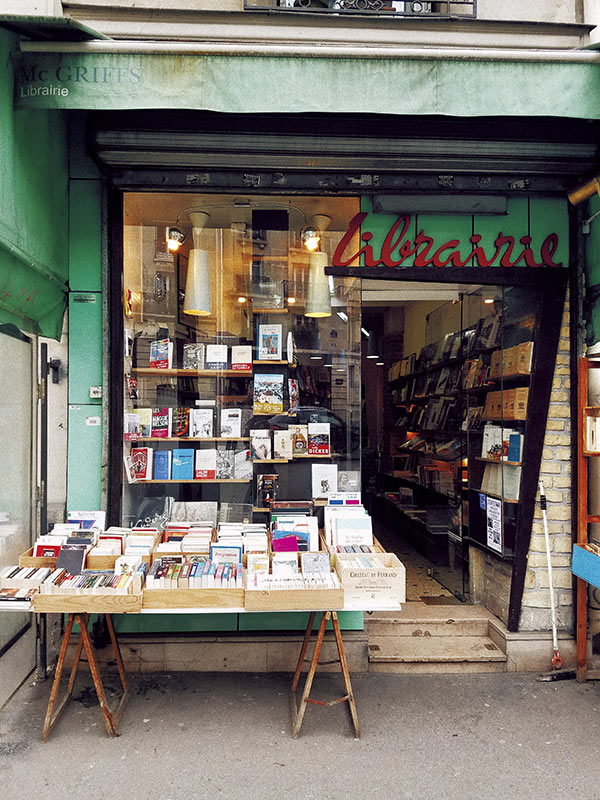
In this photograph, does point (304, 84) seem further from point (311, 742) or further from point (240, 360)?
point (311, 742)

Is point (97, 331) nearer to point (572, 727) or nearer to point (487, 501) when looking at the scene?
point (487, 501)

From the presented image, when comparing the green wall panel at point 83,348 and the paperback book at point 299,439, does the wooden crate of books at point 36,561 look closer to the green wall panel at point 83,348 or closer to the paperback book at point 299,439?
the green wall panel at point 83,348

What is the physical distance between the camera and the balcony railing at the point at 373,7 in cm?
421

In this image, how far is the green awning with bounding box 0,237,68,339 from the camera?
11.7ft

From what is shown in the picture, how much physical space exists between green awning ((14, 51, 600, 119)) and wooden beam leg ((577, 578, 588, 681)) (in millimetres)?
3577

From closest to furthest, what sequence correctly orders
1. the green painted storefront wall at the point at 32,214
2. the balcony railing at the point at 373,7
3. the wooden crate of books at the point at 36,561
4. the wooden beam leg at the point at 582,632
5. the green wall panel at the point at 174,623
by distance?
1. the green painted storefront wall at the point at 32,214
2. the wooden crate of books at the point at 36,561
3. the balcony railing at the point at 373,7
4. the wooden beam leg at the point at 582,632
5. the green wall panel at the point at 174,623

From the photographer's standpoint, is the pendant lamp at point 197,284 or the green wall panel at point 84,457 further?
the pendant lamp at point 197,284

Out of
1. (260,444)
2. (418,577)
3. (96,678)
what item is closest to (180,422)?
(260,444)

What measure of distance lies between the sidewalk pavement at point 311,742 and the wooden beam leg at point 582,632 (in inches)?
4.6

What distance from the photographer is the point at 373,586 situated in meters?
3.78

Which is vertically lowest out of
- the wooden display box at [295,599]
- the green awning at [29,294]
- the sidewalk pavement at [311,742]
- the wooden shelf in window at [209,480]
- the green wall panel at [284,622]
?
the sidewalk pavement at [311,742]

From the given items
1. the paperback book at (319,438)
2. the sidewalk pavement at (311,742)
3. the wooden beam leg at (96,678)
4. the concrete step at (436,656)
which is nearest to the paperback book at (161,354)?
the paperback book at (319,438)

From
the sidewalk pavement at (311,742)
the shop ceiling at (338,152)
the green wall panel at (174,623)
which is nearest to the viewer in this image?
the sidewalk pavement at (311,742)

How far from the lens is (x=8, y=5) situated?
4094mm
